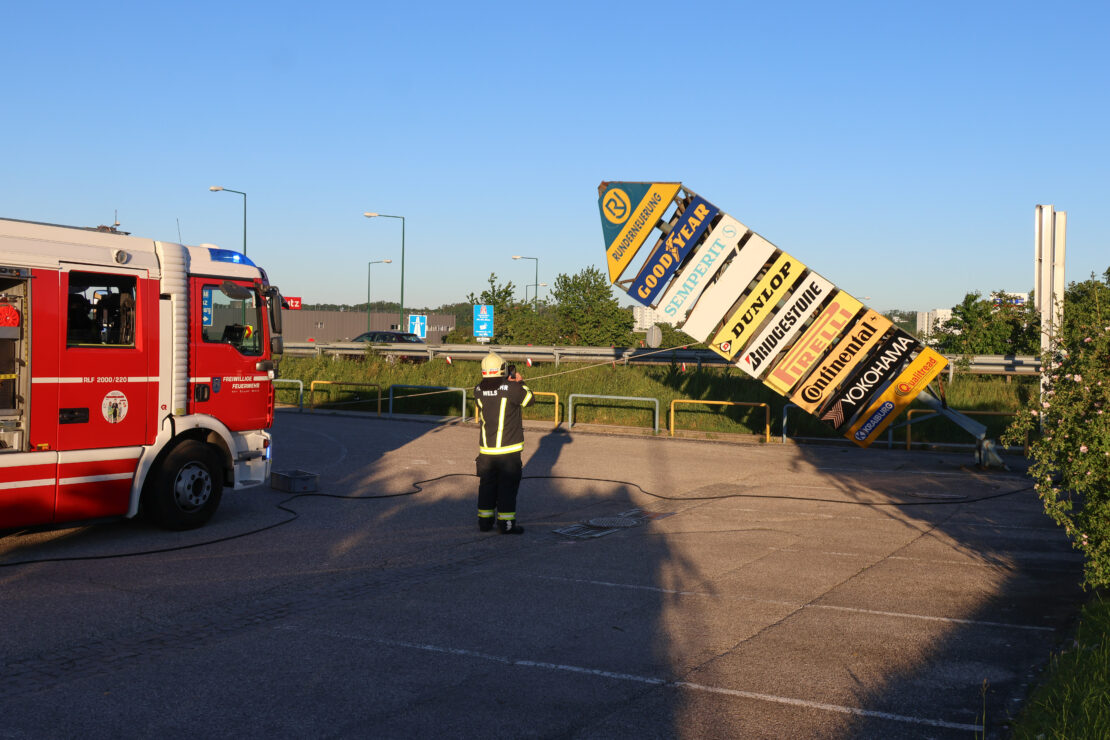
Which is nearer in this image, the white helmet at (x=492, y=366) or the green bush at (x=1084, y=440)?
the green bush at (x=1084, y=440)

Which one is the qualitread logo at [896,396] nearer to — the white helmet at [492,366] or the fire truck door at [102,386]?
the white helmet at [492,366]

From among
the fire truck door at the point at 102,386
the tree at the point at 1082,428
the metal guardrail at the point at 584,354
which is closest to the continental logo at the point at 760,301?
the tree at the point at 1082,428

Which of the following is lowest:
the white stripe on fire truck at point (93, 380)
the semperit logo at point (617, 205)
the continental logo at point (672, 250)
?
the white stripe on fire truck at point (93, 380)

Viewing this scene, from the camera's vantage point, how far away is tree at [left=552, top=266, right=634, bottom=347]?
46.0 meters

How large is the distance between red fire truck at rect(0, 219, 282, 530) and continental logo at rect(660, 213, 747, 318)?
6987 mm

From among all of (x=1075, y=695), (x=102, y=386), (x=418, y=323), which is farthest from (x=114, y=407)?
(x=418, y=323)

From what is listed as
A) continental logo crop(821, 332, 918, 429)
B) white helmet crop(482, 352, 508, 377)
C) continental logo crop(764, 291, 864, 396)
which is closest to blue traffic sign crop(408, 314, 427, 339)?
continental logo crop(764, 291, 864, 396)

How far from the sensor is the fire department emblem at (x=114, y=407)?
31.6 ft

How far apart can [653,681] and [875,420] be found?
36.4ft

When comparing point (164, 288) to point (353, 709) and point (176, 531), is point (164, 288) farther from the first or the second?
point (353, 709)

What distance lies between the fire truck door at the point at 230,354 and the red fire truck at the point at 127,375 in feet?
0.05

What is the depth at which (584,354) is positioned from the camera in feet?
111

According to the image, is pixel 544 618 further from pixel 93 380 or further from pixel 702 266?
pixel 702 266

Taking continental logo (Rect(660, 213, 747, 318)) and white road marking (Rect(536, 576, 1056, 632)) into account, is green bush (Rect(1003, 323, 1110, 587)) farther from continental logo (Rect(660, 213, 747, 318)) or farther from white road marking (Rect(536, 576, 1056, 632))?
continental logo (Rect(660, 213, 747, 318))
